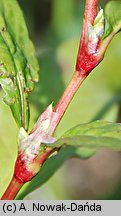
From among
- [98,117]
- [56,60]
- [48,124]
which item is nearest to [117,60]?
[56,60]

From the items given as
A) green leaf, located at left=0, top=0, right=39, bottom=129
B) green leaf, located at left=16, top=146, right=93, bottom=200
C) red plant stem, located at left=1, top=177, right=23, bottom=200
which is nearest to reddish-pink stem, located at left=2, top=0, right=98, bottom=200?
red plant stem, located at left=1, top=177, right=23, bottom=200

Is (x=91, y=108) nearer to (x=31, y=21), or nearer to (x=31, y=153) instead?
(x=31, y=153)

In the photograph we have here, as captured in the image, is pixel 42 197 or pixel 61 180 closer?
pixel 42 197

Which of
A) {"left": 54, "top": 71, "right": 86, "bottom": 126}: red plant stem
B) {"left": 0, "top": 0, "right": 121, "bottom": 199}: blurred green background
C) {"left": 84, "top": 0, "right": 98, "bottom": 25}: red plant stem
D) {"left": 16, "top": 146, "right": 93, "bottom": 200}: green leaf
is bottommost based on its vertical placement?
{"left": 0, "top": 0, "right": 121, "bottom": 199}: blurred green background

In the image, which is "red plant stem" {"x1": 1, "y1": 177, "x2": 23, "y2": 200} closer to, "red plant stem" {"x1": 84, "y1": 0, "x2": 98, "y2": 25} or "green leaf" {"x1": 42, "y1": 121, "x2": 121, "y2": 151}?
"green leaf" {"x1": 42, "y1": 121, "x2": 121, "y2": 151}

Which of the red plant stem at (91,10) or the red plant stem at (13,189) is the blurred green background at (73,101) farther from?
Result: the red plant stem at (91,10)

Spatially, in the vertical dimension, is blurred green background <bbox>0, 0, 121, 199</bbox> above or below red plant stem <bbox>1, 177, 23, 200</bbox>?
below

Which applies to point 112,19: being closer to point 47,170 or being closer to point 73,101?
point 47,170
